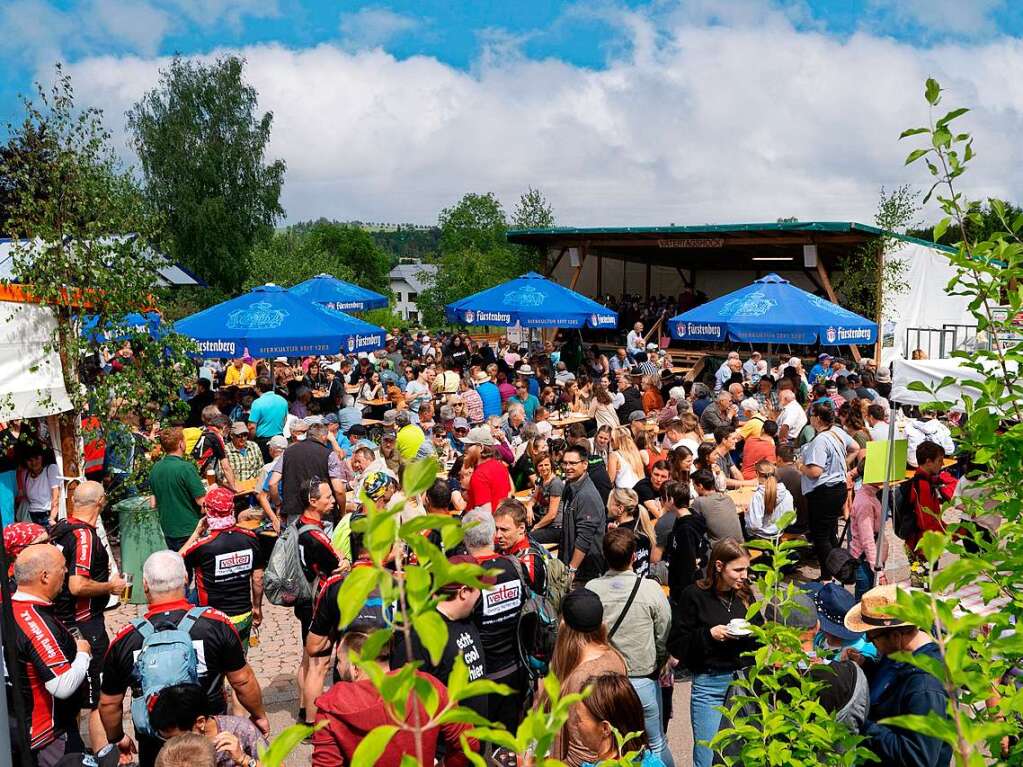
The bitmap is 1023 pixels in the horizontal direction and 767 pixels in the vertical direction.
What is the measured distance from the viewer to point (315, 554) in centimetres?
530

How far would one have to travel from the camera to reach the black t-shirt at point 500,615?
167 inches

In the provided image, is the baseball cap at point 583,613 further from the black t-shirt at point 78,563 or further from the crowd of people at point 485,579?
the black t-shirt at point 78,563

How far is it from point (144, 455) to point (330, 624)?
164 inches

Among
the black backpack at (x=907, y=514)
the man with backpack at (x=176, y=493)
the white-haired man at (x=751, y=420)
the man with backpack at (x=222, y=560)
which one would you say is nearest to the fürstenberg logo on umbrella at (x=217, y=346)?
the man with backpack at (x=176, y=493)

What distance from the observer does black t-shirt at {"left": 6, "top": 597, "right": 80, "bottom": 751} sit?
379 cm

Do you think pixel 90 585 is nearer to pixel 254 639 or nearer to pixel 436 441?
pixel 254 639

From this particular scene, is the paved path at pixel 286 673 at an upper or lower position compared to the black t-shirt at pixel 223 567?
lower

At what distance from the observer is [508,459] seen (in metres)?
9.09

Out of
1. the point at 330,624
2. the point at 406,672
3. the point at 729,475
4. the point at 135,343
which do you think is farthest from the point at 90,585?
the point at 729,475

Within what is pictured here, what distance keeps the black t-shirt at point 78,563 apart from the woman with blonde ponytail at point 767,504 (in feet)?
15.3

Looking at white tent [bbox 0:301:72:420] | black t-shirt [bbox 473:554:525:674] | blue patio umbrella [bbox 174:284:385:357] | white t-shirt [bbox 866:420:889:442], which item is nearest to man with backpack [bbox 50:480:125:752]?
white tent [bbox 0:301:72:420]

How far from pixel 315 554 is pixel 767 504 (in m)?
3.49

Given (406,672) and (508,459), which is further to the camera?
(508,459)

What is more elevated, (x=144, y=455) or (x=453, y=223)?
(x=453, y=223)
